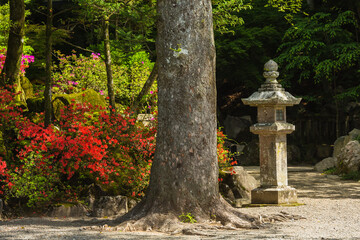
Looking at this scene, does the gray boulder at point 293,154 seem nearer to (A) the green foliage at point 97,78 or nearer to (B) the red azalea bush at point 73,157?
(A) the green foliage at point 97,78

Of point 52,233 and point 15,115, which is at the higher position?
point 15,115

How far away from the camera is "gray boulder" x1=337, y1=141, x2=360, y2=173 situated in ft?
48.6

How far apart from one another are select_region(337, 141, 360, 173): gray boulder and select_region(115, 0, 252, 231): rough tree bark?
8427 millimetres

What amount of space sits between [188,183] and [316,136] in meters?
17.3

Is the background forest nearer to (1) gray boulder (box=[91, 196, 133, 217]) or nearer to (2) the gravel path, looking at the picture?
(1) gray boulder (box=[91, 196, 133, 217])

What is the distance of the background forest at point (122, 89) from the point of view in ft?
29.7

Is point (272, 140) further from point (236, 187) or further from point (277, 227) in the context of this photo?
point (277, 227)

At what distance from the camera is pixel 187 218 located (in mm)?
7184

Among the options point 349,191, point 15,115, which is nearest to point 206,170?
point 15,115

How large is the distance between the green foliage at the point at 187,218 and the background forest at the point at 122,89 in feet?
7.02

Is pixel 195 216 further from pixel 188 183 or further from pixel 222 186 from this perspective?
pixel 222 186

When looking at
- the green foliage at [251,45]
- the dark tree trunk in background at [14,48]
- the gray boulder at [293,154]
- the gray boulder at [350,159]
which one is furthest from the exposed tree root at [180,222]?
the gray boulder at [293,154]

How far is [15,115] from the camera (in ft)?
31.7

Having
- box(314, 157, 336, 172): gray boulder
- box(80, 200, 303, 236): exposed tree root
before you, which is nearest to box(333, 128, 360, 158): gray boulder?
box(314, 157, 336, 172): gray boulder
